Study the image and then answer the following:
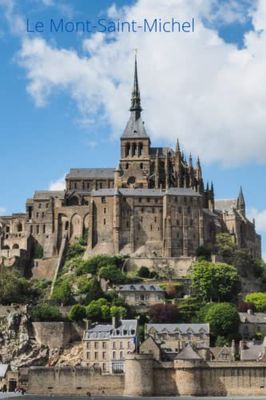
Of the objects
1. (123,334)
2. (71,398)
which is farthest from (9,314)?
(71,398)

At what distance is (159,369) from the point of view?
71875 mm

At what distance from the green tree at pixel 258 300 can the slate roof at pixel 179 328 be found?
13026 millimetres

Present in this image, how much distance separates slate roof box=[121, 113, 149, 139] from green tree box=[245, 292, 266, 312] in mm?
29048

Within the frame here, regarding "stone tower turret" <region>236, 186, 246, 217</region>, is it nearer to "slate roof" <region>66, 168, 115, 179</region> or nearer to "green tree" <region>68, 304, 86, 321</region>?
"slate roof" <region>66, 168, 115, 179</region>

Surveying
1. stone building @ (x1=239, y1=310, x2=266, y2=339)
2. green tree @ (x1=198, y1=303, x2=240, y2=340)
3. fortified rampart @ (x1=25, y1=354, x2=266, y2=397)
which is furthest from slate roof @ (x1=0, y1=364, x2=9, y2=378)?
stone building @ (x1=239, y1=310, x2=266, y2=339)

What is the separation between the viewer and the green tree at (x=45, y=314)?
8731cm

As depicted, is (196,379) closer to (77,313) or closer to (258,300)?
(77,313)

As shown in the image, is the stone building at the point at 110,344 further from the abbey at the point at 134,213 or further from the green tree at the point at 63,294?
the abbey at the point at 134,213

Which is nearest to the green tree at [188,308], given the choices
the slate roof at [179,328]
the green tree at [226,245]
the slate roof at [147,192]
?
the slate roof at [179,328]

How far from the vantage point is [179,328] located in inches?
3285

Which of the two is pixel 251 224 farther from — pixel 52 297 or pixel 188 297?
pixel 52 297

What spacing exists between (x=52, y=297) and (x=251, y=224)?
34.0 metres

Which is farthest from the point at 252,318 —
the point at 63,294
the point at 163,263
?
the point at 63,294

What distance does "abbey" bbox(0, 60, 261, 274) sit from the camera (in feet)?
344
